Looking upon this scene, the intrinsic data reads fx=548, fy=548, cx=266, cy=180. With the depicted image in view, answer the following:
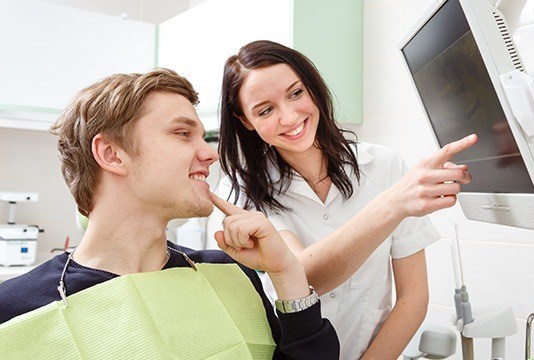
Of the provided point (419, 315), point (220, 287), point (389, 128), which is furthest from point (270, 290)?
point (389, 128)

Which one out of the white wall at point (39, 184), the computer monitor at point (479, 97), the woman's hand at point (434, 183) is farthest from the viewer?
the white wall at point (39, 184)

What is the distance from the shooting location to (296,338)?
3.77 feet

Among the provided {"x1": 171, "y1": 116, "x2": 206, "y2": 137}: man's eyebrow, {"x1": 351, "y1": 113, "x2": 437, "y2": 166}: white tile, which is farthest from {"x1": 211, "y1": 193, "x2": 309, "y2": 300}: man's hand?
{"x1": 351, "y1": 113, "x2": 437, "y2": 166}: white tile

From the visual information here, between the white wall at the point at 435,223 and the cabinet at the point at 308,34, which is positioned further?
the cabinet at the point at 308,34

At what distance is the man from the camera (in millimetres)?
1152

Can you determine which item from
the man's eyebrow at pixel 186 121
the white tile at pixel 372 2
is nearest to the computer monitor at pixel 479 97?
the man's eyebrow at pixel 186 121

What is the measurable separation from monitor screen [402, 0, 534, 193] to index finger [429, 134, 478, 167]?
0.16ft

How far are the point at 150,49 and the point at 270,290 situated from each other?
216 cm

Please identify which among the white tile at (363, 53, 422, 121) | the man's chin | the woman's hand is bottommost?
the woman's hand

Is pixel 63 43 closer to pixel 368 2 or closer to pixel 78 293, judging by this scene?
pixel 368 2

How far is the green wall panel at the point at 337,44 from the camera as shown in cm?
227

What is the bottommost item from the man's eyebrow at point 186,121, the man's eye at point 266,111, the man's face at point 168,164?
the man's face at point 168,164

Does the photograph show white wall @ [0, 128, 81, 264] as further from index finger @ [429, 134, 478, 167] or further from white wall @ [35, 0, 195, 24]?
index finger @ [429, 134, 478, 167]

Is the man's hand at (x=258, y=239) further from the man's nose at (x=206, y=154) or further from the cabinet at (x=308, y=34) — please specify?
the cabinet at (x=308, y=34)
